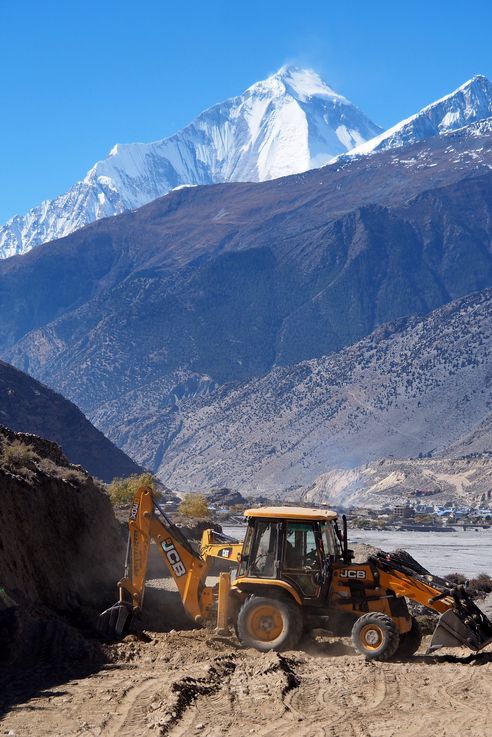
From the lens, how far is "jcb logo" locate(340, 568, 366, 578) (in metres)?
17.7

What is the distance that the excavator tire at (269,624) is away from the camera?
17.4m

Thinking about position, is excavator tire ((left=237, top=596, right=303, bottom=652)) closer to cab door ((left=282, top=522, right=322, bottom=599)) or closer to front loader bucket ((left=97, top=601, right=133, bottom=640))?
cab door ((left=282, top=522, right=322, bottom=599))

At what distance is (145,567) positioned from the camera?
62.1ft

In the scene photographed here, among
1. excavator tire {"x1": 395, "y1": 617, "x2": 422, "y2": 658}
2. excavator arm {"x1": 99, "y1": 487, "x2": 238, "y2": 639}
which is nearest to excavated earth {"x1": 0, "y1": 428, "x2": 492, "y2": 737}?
excavator tire {"x1": 395, "y1": 617, "x2": 422, "y2": 658}

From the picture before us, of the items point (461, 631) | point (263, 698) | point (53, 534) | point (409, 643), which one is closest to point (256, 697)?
point (263, 698)

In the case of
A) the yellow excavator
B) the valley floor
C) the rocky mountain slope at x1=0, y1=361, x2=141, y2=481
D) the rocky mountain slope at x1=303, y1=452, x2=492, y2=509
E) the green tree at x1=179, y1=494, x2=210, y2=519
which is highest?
the rocky mountain slope at x1=0, y1=361, x2=141, y2=481

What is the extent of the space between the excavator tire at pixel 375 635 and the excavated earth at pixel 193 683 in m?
0.26

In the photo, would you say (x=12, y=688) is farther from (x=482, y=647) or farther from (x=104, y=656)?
(x=482, y=647)

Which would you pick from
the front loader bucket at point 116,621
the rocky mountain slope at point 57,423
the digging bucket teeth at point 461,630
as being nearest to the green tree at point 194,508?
the rocky mountain slope at point 57,423

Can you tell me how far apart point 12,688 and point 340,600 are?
18.6ft

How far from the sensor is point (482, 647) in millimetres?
16578

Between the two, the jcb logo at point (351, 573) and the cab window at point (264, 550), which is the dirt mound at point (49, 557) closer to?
the cab window at point (264, 550)

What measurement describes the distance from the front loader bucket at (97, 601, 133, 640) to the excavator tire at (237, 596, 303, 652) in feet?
7.02

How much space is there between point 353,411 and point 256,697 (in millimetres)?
151757
